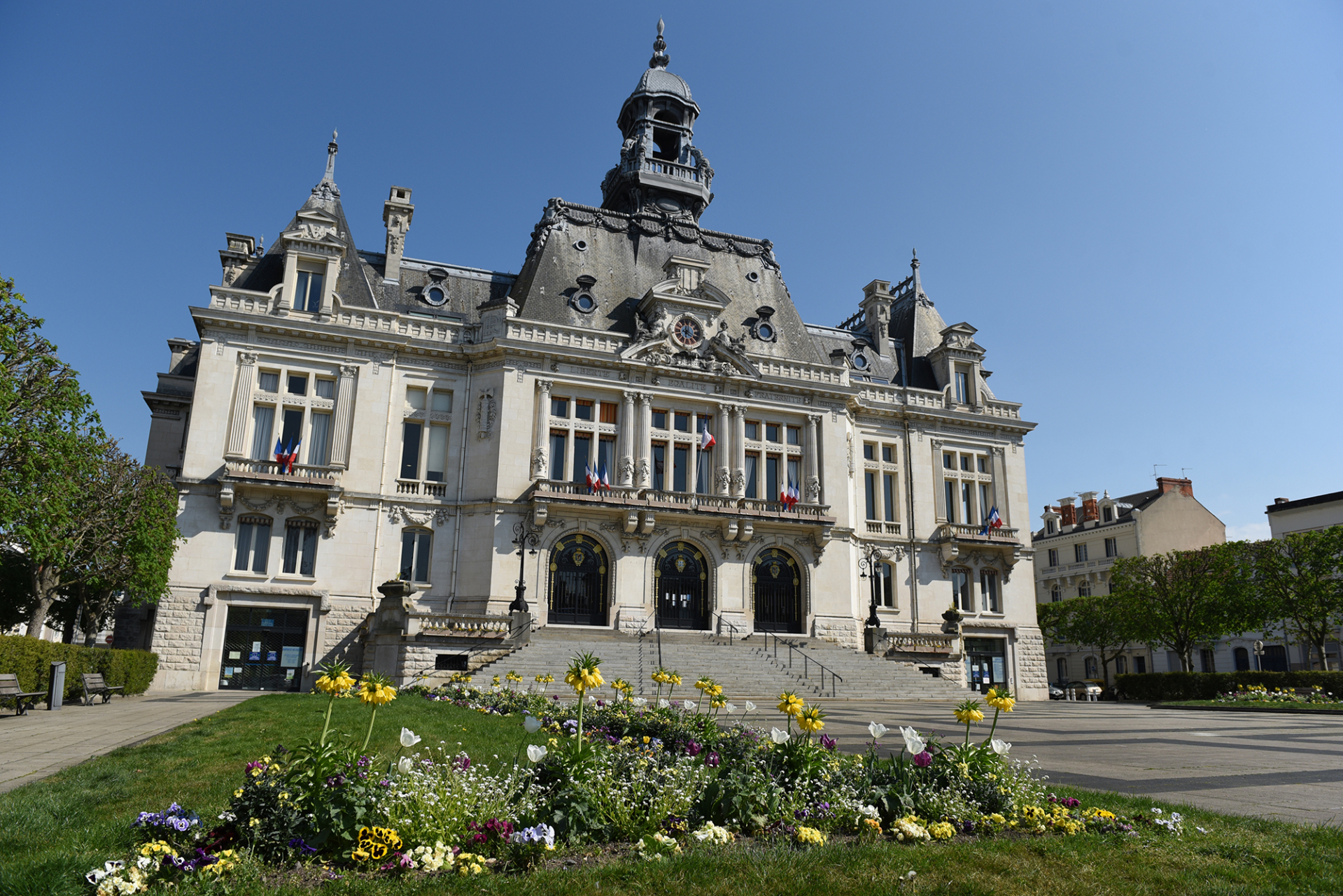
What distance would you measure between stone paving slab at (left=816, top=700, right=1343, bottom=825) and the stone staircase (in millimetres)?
4182

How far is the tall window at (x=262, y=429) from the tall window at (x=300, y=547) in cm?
306

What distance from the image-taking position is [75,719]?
60.6ft

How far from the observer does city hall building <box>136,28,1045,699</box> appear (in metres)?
34.3

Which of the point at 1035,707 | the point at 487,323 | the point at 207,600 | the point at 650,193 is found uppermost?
the point at 650,193

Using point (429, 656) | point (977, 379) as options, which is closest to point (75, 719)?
point (429, 656)

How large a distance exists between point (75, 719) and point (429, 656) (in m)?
13.4

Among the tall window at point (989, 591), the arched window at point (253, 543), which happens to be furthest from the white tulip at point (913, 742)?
the tall window at point (989, 591)

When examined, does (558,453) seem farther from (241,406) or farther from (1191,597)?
(1191,597)

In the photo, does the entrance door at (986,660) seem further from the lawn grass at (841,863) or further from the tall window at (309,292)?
the lawn grass at (841,863)

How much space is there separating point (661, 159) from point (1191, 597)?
38.5 metres

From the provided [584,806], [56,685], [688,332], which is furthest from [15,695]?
[688,332]

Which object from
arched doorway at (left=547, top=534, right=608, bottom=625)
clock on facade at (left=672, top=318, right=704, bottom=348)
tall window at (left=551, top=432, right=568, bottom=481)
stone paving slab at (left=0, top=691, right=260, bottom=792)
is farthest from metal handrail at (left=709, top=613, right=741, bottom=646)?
stone paving slab at (left=0, top=691, right=260, bottom=792)

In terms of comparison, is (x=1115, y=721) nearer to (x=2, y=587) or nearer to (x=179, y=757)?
(x=179, y=757)

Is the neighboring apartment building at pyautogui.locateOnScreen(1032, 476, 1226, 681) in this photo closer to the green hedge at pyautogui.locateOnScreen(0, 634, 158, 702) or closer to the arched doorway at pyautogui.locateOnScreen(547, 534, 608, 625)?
the arched doorway at pyautogui.locateOnScreen(547, 534, 608, 625)
